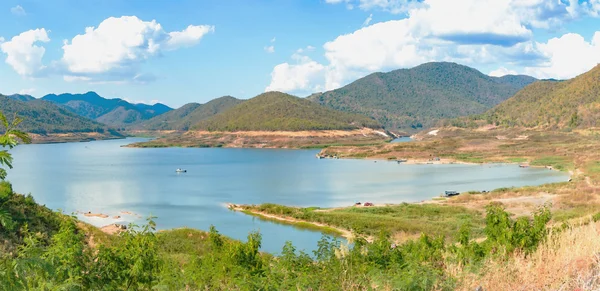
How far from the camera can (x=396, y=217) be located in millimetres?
42500

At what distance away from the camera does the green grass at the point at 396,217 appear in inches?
1415

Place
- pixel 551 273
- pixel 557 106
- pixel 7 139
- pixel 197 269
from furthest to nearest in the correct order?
1. pixel 557 106
2. pixel 197 269
3. pixel 551 273
4. pixel 7 139

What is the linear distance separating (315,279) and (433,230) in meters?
28.9

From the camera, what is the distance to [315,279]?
819 cm

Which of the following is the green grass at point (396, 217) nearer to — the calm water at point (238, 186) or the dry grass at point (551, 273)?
the calm water at point (238, 186)

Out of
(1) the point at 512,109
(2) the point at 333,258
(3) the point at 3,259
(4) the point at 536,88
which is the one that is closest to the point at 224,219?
(2) the point at 333,258

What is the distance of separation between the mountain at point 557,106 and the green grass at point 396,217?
97.7 meters

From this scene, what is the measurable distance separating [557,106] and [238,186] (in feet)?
376

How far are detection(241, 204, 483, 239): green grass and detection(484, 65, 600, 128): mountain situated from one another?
9765 centimetres

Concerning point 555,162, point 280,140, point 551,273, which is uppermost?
point 280,140

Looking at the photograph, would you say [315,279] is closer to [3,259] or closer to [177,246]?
[3,259]

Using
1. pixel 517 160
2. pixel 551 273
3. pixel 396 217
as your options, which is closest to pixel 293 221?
pixel 396 217

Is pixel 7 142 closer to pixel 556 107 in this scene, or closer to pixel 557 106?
pixel 556 107

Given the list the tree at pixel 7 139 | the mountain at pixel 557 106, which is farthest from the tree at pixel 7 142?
the mountain at pixel 557 106
